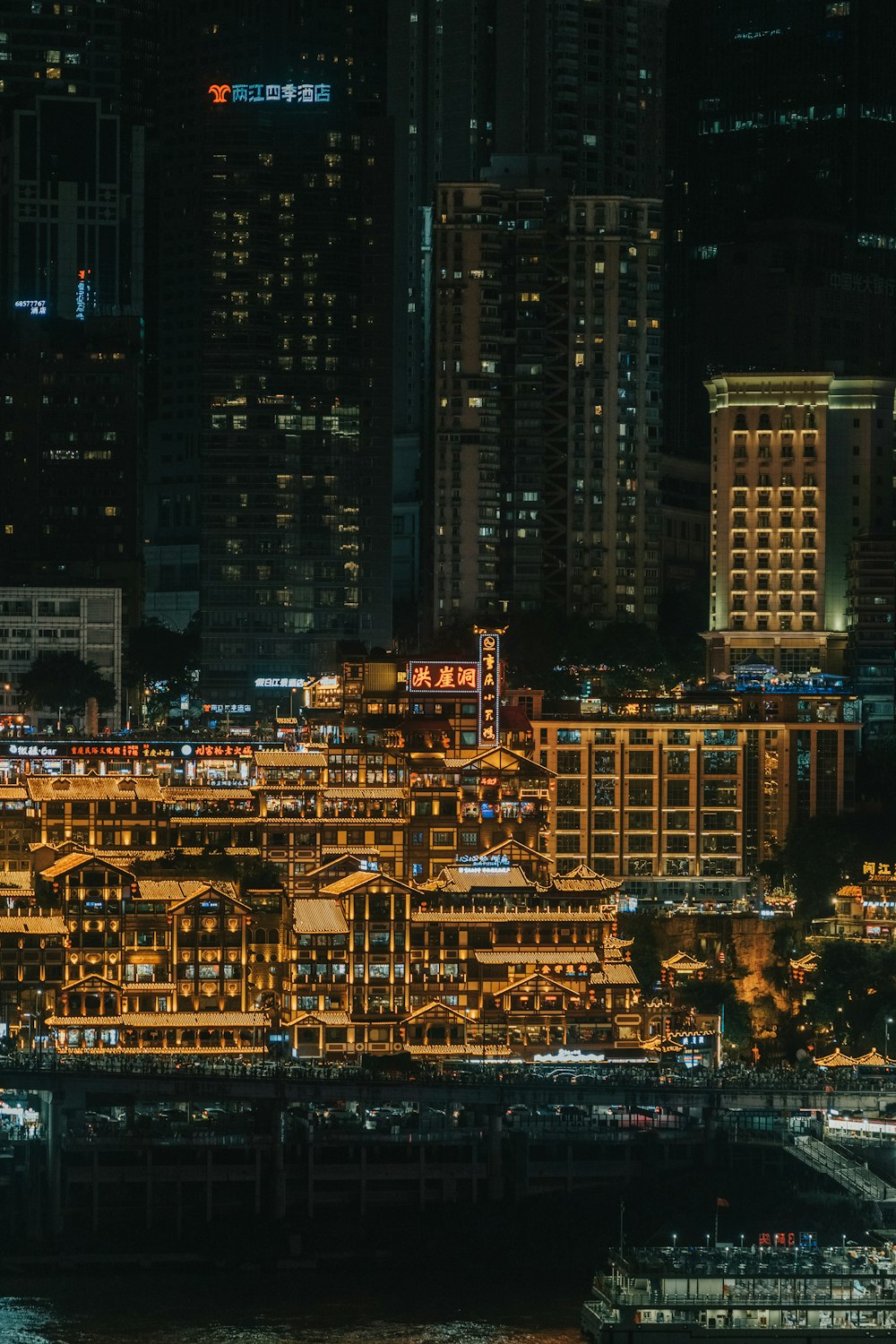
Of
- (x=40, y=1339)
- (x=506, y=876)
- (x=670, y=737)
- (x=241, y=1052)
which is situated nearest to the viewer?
(x=40, y=1339)

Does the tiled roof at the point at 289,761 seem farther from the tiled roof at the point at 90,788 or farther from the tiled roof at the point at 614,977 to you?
the tiled roof at the point at 614,977

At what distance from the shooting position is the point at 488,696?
175 metres

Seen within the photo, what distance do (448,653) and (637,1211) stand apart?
197 ft

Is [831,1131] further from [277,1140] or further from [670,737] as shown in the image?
[670,737]

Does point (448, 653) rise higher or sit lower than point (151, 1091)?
higher

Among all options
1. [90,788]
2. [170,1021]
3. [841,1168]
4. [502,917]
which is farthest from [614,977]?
[90,788]

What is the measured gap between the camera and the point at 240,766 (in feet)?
567

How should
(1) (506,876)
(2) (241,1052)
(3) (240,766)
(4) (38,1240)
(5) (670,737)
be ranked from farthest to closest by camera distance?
(5) (670,737), (3) (240,766), (1) (506,876), (2) (241,1052), (4) (38,1240)

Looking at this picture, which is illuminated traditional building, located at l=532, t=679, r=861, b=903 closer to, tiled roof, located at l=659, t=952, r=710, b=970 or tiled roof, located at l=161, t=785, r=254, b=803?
tiled roof, located at l=659, t=952, r=710, b=970

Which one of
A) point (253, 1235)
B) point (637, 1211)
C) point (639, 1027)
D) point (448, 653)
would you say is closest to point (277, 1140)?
point (253, 1235)

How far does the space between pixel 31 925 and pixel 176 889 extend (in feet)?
23.0

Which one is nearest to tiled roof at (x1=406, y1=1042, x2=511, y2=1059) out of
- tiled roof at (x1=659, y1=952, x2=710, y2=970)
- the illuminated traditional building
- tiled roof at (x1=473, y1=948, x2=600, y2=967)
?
tiled roof at (x1=473, y1=948, x2=600, y2=967)

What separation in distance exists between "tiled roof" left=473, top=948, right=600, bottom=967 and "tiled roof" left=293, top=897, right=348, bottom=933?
20.3ft

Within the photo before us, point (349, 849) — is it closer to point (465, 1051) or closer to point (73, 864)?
point (73, 864)
